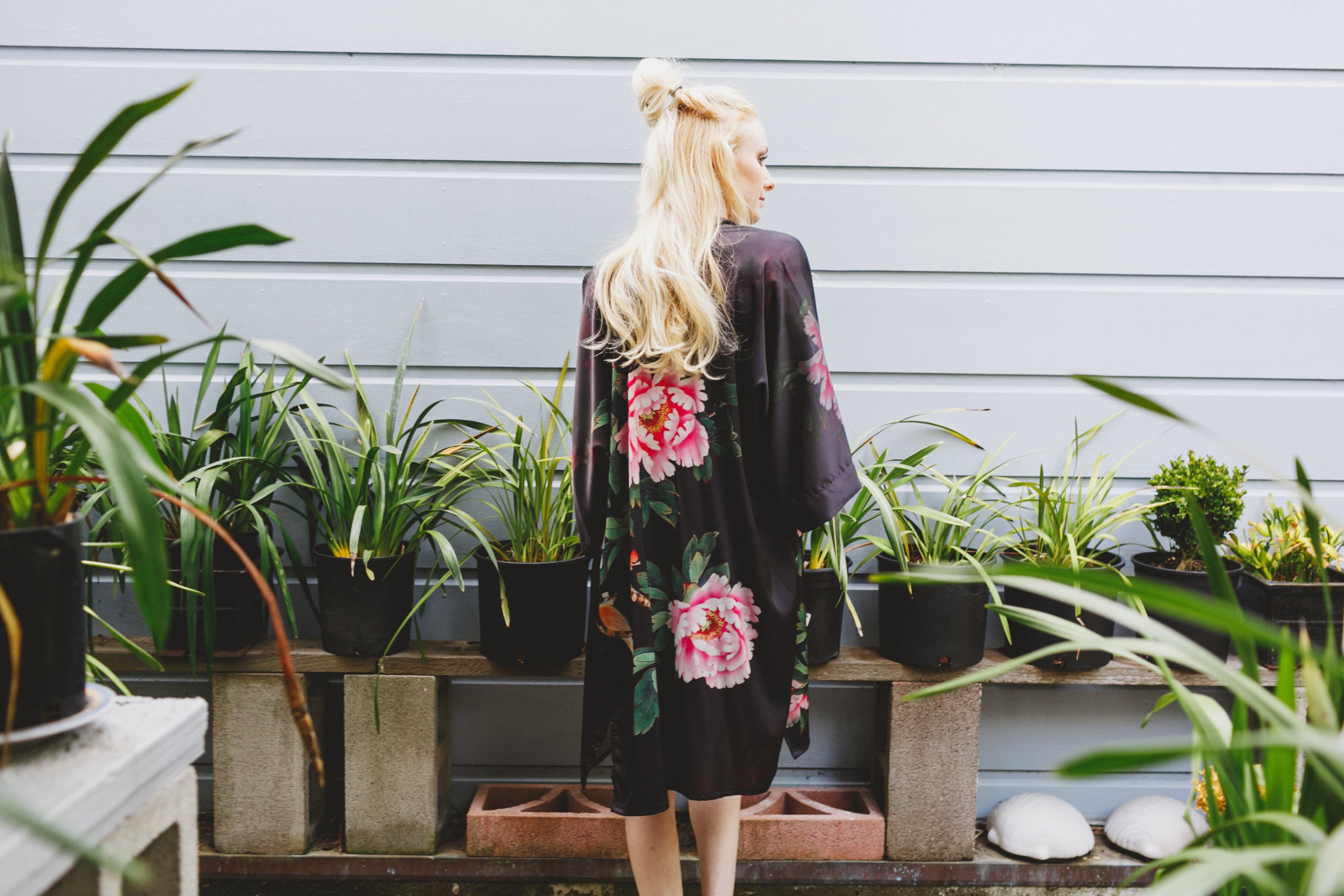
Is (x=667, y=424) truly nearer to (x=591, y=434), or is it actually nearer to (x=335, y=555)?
(x=591, y=434)

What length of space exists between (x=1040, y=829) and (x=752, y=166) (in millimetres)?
1491

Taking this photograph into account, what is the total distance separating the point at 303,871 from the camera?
5.56 feet

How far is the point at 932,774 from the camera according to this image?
1706 millimetres

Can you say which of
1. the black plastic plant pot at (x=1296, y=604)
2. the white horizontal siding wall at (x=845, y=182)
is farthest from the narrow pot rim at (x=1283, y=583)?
the white horizontal siding wall at (x=845, y=182)

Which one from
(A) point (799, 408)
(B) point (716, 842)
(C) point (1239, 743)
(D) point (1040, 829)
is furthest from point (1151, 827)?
(C) point (1239, 743)

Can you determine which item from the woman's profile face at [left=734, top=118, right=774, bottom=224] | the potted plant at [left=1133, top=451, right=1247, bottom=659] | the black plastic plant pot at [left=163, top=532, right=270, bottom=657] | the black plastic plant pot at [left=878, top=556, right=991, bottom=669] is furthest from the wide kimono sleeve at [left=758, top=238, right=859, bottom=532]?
the black plastic plant pot at [left=163, top=532, right=270, bottom=657]

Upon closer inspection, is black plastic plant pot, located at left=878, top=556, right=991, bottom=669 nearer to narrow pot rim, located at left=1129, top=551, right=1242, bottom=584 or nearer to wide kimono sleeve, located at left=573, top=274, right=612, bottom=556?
narrow pot rim, located at left=1129, top=551, right=1242, bottom=584

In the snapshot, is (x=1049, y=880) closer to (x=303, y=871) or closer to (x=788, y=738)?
(x=788, y=738)

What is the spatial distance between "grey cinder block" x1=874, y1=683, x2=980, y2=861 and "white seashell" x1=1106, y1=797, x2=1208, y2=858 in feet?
1.23

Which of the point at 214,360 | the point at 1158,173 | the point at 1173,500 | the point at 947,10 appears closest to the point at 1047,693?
the point at 1173,500

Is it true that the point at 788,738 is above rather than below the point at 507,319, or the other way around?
below

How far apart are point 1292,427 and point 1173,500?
0.54 m

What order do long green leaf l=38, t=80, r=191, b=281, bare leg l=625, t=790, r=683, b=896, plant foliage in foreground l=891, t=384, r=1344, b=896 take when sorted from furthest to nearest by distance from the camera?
bare leg l=625, t=790, r=683, b=896 → long green leaf l=38, t=80, r=191, b=281 → plant foliage in foreground l=891, t=384, r=1344, b=896

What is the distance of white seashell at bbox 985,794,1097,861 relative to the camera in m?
1.75
